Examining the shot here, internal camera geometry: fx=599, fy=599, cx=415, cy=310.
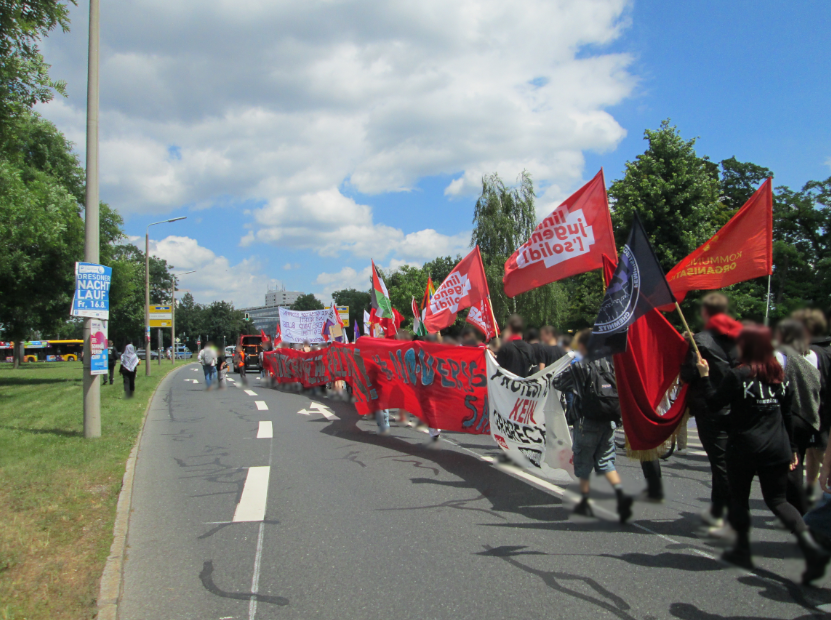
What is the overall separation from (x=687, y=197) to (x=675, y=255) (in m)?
0.21

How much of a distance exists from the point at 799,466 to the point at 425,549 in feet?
10.2

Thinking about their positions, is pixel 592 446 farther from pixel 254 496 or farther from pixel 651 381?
pixel 254 496

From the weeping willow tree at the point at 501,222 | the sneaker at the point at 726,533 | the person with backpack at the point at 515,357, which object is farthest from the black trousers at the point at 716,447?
the weeping willow tree at the point at 501,222

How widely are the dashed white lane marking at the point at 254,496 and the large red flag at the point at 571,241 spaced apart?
3.66 m

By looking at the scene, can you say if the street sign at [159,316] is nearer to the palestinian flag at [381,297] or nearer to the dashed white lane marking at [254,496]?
the palestinian flag at [381,297]

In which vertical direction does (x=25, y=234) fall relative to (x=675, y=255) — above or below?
above

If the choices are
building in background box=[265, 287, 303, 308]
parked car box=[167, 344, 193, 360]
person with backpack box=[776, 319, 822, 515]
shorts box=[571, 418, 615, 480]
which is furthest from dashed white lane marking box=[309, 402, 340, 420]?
building in background box=[265, 287, 303, 308]

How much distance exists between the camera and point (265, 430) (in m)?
12.0

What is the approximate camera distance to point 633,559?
4.68 metres

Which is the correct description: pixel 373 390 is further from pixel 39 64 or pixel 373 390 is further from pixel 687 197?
pixel 39 64

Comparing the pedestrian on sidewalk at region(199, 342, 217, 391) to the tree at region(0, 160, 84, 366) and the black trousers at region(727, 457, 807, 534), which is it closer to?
the tree at region(0, 160, 84, 366)

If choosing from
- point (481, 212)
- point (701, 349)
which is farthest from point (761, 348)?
point (481, 212)

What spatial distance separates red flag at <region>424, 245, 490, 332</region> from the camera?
35.3ft

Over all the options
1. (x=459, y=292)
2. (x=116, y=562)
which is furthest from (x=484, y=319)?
(x=116, y=562)
